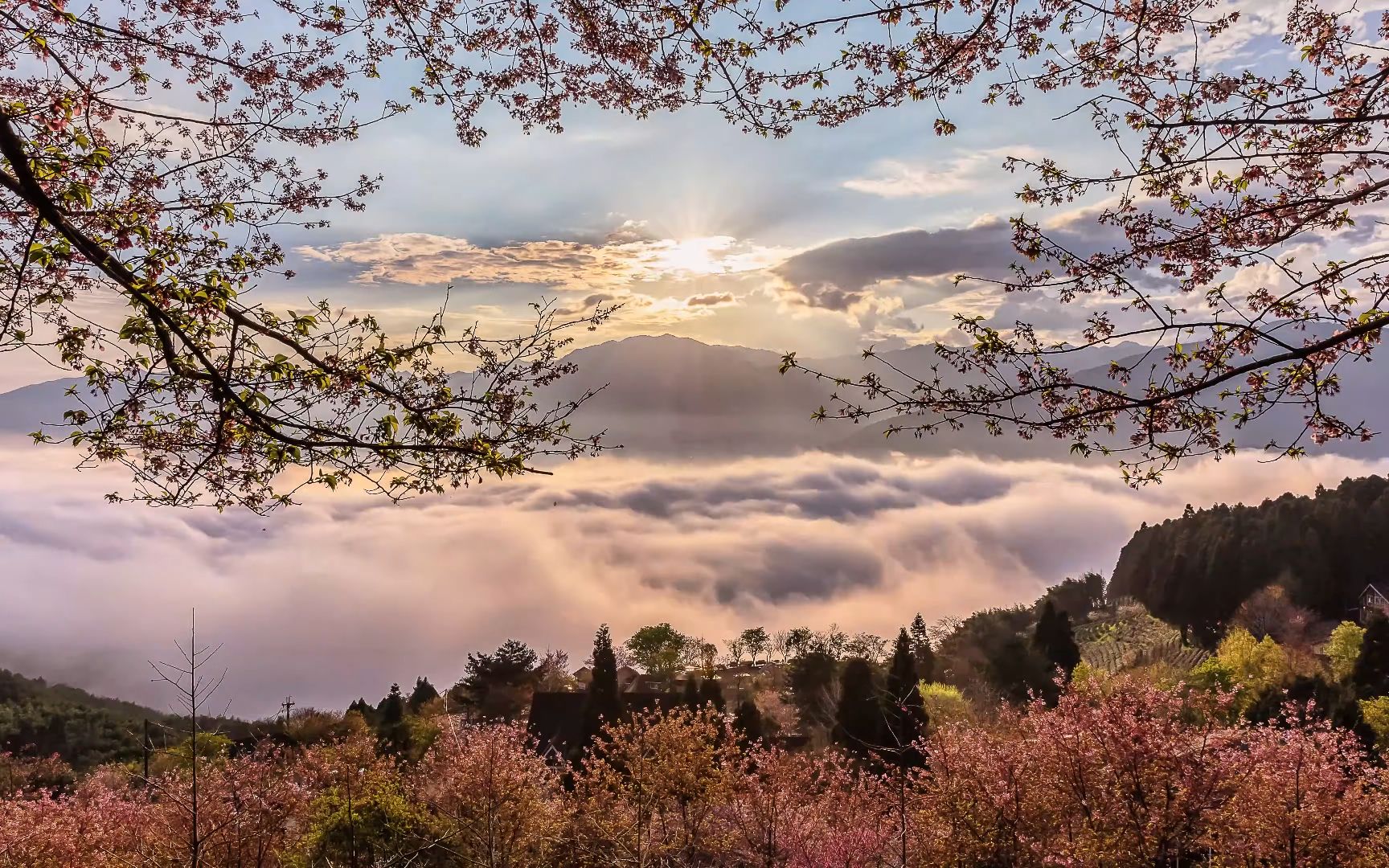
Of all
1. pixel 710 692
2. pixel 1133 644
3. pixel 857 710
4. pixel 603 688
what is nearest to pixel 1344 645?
pixel 1133 644

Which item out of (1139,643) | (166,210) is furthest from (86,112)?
(1139,643)

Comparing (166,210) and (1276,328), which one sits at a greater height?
(166,210)

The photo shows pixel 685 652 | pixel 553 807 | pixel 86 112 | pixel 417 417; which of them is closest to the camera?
pixel 417 417

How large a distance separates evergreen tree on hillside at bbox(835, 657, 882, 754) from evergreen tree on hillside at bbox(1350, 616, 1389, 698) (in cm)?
1582

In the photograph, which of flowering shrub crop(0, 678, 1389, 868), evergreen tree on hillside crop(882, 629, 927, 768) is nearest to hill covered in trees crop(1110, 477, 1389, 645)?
evergreen tree on hillside crop(882, 629, 927, 768)

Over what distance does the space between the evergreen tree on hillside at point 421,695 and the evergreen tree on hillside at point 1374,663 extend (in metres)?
39.8

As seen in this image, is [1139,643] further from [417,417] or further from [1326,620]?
[417,417]

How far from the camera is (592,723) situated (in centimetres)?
2748

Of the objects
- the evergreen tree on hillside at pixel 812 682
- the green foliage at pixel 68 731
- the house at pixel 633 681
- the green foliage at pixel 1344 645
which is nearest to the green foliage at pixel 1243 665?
the green foliage at pixel 1344 645

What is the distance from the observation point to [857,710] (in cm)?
2591

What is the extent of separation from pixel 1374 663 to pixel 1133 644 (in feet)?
78.4

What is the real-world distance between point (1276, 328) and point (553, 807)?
52.0ft

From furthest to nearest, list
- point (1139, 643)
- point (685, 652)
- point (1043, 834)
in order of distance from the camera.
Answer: point (685, 652)
point (1139, 643)
point (1043, 834)

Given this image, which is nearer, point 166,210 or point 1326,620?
point 166,210
